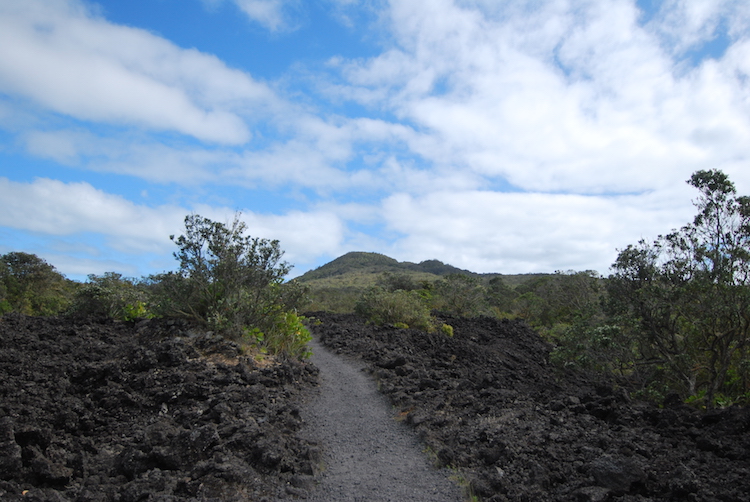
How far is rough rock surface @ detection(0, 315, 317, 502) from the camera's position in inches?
170

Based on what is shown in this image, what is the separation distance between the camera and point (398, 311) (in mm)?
18328

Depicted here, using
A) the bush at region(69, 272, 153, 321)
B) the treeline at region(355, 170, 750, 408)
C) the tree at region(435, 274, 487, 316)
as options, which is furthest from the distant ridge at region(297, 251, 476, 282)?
the treeline at region(355, 170, 750, 408)

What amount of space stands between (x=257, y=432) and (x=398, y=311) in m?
12.8

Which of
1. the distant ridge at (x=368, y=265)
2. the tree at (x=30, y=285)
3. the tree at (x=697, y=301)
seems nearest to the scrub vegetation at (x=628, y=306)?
the tree at (x=697, y=301)

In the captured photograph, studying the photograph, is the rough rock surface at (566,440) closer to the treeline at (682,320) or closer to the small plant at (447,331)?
the treeline at (682,320)

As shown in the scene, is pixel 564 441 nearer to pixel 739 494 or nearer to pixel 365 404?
pixel 739 494

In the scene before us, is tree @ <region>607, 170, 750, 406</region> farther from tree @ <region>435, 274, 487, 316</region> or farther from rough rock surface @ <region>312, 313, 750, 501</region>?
tree @ <region>435, 274, 487, 316</region>

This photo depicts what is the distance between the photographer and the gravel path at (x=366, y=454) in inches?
198

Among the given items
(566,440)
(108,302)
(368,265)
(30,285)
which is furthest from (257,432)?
(368,265)

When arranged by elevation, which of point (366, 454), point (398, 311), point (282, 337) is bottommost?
point (366, 454)

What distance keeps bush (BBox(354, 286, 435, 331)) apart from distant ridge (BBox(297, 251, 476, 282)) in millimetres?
68781

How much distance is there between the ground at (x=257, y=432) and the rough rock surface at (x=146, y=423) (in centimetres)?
2

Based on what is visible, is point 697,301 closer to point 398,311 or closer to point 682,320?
point 682,320

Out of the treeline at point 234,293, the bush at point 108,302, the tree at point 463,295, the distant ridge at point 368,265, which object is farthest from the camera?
the distant ridge at point 368,265
